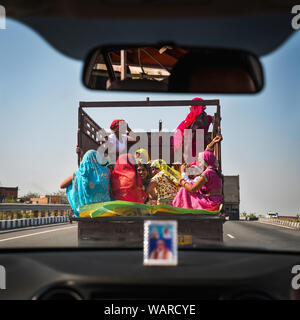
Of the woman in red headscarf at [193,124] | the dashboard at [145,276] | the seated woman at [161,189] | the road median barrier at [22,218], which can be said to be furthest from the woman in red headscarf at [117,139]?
the road median barrier at [22,218]

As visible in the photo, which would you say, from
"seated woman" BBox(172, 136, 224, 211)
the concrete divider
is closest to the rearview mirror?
"seated woman" BBox(172, 136, 224, 211)

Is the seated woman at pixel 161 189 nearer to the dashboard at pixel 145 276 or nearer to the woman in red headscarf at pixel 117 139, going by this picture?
the woman in red headscarf at pixel 117 139

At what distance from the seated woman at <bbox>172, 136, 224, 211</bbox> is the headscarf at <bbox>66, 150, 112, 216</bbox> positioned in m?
1.04

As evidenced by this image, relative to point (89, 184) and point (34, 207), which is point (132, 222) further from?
point (34, 207)

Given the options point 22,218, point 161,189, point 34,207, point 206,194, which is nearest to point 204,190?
point 206,194

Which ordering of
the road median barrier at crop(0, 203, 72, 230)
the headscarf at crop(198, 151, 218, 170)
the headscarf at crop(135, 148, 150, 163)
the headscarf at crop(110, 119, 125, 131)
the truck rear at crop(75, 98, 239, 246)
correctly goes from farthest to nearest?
the road median barrier at crop(0, 203, 72, 230)
the headscarf at crop(135, 148, 150, 163)
the headscarf at crop(110, 119, 125, 131)
the headscarf at crop(198, 151, 218, 170)
the truck rear at crop(75, 98, 239, 246)

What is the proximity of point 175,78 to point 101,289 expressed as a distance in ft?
4.41

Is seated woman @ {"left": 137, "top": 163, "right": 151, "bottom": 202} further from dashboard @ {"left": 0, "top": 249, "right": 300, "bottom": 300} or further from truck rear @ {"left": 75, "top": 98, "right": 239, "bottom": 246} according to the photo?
dashboard @ {"left": 0, "top": 249, "right": 300, "bottom": 300}

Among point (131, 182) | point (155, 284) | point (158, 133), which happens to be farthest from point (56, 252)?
point (158, 133)

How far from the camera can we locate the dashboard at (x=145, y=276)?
2.27 metres

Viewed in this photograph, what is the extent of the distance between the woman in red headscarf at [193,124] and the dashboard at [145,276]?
3911 millimetres

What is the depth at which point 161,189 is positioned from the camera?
19.6 ft

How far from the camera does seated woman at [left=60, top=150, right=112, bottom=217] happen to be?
5469 mm

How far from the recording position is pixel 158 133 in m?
7.46
